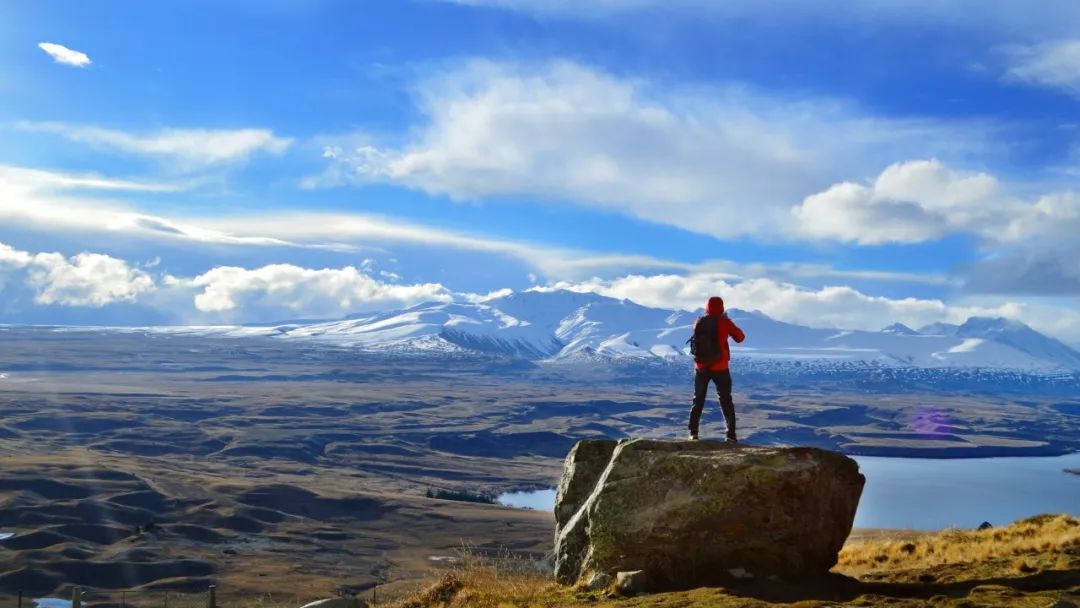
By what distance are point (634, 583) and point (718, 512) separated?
1812 millimetres

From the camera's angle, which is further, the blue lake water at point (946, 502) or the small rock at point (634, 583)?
the blue lake water at point (946, 502)

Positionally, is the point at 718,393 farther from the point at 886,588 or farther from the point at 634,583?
the point at 886,588

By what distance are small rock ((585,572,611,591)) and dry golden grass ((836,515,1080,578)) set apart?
4810 millimetres

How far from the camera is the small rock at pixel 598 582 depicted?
15727 mm

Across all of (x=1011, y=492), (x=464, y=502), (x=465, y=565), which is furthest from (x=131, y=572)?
(x=1011, y=492)

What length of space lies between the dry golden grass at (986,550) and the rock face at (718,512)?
2.04m

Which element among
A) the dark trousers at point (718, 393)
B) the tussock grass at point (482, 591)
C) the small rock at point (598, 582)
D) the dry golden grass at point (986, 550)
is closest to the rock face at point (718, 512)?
the small rock at point (598, 582)

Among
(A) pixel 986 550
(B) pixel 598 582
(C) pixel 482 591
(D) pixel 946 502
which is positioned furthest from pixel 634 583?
(D) pixel 946 502

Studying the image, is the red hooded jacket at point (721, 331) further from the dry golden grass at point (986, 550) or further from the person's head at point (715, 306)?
the dry golden grass at point (986, 550)

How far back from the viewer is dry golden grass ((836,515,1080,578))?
53.4 ft

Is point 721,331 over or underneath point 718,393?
over

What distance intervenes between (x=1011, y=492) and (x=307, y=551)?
138576 mm

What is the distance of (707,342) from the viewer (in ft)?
59.9

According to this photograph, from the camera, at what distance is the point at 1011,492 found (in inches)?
7195
